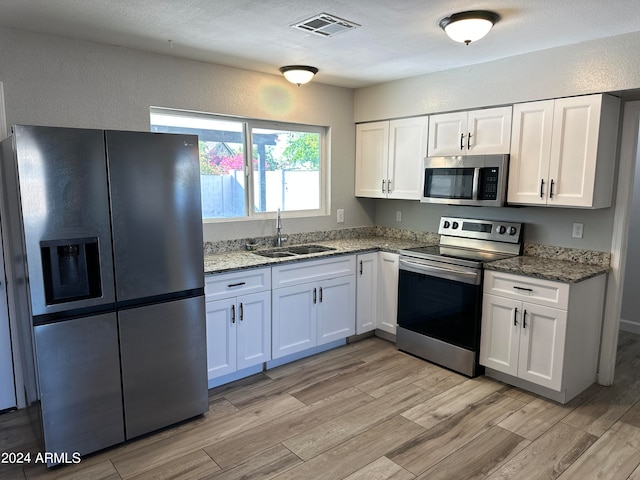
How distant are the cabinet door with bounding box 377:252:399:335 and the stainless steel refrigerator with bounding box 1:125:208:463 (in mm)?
1823

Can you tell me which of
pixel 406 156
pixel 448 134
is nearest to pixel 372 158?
pixel 406 156

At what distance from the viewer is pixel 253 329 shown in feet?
10.6

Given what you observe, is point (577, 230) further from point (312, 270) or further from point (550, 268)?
point (312, 270)

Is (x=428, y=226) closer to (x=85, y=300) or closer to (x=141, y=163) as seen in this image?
(x=141, y=163)

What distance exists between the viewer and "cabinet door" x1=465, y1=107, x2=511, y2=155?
10.8 feet

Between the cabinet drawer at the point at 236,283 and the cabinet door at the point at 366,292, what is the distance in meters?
0.98

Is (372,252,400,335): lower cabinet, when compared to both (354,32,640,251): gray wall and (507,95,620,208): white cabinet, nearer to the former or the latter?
(354,32,640,251): gray wall

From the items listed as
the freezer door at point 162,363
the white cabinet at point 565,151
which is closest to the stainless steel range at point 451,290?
the white cabinet at point 565,151

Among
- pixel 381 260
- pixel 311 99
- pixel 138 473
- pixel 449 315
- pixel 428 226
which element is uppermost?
pixel 311 99

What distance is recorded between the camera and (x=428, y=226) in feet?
13.8

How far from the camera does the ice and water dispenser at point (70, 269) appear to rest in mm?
2156

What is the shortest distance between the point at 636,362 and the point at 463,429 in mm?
1996

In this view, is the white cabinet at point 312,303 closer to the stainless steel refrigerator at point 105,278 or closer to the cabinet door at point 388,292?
the cabinet door at point 388,292

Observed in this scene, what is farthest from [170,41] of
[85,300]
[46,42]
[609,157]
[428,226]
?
[609,157]
